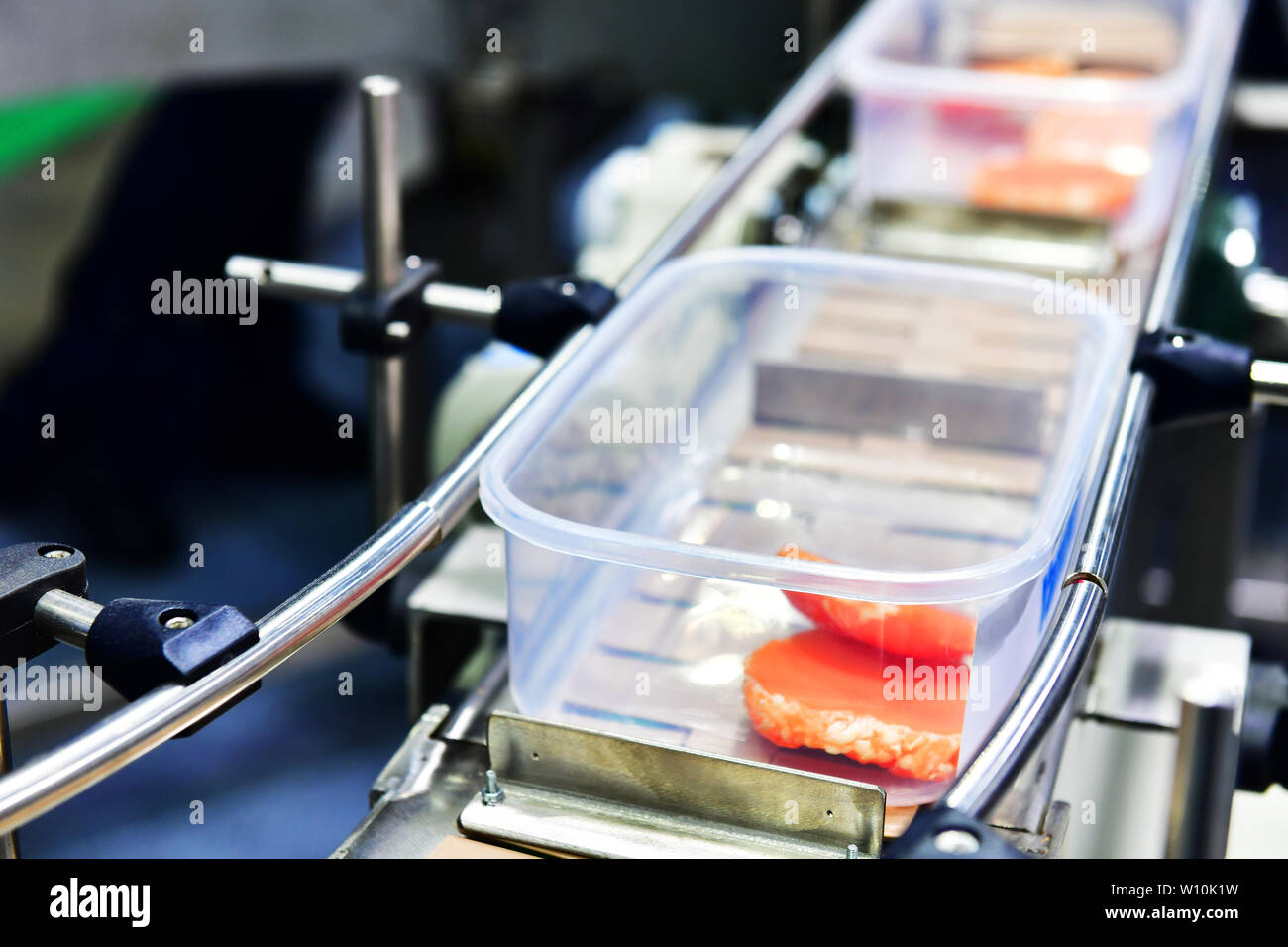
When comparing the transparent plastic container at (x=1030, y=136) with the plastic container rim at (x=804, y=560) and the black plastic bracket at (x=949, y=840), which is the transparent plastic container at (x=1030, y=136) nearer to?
the plastic container rim at (x=804, y=560)

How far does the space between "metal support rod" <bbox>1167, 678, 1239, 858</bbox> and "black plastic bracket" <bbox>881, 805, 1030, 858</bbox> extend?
1.18ft

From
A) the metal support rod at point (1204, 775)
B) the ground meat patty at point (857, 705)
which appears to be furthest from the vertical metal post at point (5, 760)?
the metal support rod at point (1204, 775)

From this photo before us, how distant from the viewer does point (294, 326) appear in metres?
3.17

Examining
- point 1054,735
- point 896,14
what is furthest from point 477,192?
point 1054,735

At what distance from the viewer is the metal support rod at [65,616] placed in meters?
0.75

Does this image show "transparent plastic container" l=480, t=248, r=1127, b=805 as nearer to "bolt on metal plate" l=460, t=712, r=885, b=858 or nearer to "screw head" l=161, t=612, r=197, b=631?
"bolt on metal plate" l=460, t=712, r=885, b=858

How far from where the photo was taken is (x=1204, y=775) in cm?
91

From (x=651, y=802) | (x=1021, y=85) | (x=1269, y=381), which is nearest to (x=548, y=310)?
(x=651, y=802)

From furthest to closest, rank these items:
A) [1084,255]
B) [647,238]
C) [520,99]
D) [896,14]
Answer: [520,99]
[647,238]
[896,14]
[1084,255]

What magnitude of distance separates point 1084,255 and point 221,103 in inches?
82.5

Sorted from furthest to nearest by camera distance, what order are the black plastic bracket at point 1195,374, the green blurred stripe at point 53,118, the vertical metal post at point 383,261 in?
the green blurred stripe at point 53,118 < the vertical metal post at point 383,261 < the black plastic bracket at point 1195,374

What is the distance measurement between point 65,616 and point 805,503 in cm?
56

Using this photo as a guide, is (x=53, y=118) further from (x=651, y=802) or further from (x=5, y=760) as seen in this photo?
(x=651, y=802)
